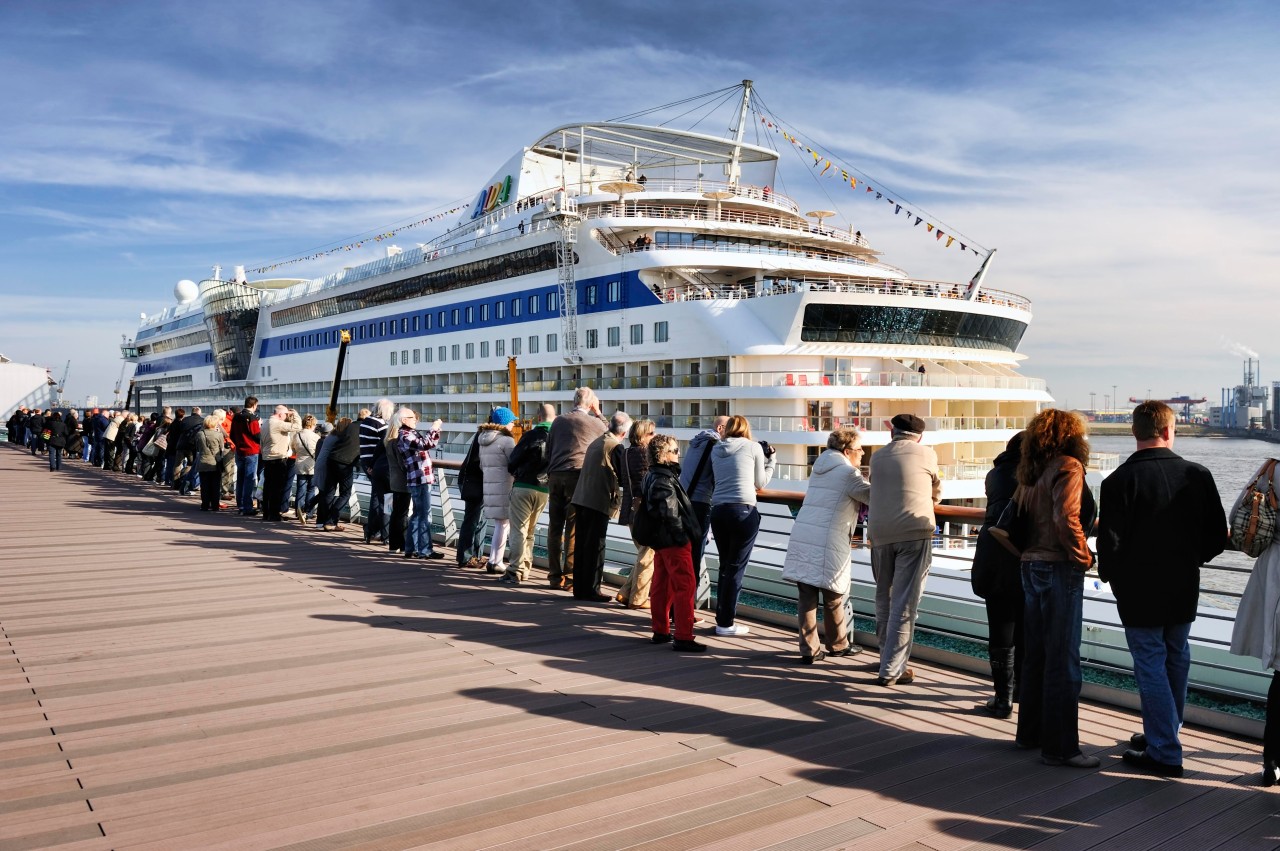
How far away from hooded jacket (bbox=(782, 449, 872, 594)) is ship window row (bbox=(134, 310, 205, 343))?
59344 mm

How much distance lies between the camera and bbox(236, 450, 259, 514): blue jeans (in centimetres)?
1502

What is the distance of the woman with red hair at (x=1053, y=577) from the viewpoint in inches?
181

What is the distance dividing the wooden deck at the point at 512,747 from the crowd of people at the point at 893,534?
0.32m

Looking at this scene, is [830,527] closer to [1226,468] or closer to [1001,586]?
[1001,586]

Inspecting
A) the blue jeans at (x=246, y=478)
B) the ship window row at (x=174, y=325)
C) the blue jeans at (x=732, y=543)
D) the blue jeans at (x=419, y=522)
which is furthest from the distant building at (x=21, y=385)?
the blue jeans at (x=732, y=543)

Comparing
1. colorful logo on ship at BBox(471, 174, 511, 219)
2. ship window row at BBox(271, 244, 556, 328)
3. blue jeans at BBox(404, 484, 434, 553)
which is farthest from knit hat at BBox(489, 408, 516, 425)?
colorful logo on ship at BBox(471, 174, 511, 219)

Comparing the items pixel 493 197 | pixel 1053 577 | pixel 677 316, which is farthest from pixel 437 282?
pixel 1053 577

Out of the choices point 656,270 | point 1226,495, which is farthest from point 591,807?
point 1226,495

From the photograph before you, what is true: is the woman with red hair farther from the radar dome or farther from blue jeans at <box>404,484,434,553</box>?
the radar dome

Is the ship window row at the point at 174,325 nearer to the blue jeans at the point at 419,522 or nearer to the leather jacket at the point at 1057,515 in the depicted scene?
the blue jeans at the point at 419,522

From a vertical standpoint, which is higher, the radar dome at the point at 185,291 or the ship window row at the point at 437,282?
the radar dome at the point at 185,291

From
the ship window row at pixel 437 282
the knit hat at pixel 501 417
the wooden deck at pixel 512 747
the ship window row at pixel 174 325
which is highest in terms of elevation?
the ship window row at pixel 174 325

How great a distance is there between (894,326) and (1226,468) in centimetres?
6223

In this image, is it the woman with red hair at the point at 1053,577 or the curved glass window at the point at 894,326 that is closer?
the woman with red hair at the point at 1053,577
